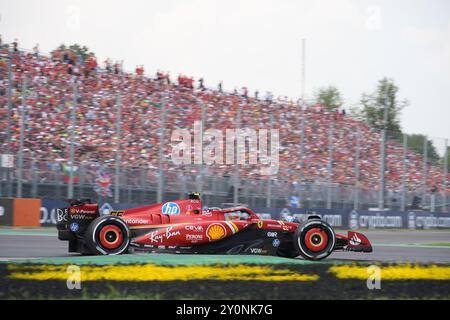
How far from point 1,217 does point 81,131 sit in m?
4.24

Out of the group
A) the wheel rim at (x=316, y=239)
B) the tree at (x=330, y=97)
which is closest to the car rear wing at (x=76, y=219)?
the wheel rim at (x=316, y=239)

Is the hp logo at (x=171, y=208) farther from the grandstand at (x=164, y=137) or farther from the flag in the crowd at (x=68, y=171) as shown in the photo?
the flag in the crowd at (x=68, y=171)

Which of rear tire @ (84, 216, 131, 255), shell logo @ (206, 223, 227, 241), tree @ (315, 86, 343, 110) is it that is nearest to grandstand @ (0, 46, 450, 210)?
rear tire @ (84, 216, 131, 255)

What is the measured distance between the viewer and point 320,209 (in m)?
28.4

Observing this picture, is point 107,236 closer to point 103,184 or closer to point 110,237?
point 110,237

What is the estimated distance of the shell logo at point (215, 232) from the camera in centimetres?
1182

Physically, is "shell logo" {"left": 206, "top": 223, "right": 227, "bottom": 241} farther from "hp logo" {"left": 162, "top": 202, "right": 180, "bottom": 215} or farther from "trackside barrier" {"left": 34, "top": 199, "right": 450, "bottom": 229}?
"trackside barrier" {"left": 34, "top": 199, "right": 450, "bottom": 229}

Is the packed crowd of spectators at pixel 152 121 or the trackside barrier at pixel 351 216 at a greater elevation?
the packed crowd of spectators at pixel 152 121

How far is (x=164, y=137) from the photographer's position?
25172mm

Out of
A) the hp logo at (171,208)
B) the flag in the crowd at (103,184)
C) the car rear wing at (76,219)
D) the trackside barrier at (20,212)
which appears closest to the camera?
the car rear wing at (76,219)

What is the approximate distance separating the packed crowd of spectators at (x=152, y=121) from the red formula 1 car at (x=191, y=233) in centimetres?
991

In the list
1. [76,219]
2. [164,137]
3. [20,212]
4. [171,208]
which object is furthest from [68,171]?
[76,219]

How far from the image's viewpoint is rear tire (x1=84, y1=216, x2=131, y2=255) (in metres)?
11.4
